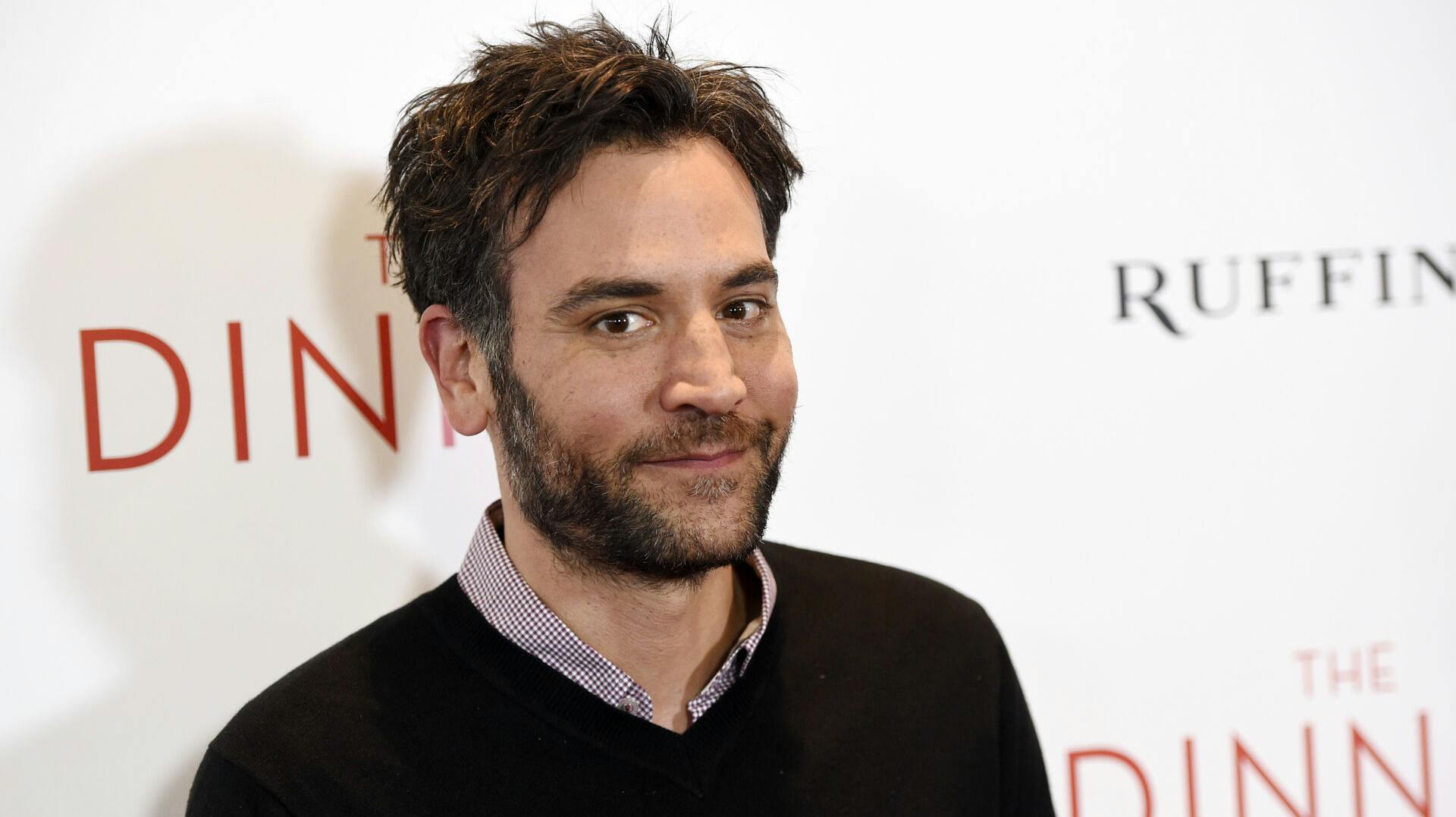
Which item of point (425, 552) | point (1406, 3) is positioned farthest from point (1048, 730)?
point (1406, 3)

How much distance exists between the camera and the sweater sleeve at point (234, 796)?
1.02 m

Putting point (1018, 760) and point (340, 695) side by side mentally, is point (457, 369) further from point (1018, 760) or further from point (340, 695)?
point (1018, 760)

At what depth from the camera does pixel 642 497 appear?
3.39 ft

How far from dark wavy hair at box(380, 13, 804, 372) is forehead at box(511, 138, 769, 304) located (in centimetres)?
1

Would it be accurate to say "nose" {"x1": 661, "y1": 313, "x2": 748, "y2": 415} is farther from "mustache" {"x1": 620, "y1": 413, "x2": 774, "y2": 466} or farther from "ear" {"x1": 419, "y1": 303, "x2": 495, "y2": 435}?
"ear" {"x1": 419, "y1": 303, "x2": 495, "y2": 435}

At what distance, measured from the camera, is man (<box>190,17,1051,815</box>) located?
103 cm

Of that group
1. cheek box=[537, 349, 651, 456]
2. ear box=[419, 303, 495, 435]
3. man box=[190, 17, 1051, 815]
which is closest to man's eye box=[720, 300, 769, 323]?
man box=[190, 17, 1051, 815]

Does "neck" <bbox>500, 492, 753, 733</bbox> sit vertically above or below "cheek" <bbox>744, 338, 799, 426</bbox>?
below

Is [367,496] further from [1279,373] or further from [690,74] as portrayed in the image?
[1279,373]

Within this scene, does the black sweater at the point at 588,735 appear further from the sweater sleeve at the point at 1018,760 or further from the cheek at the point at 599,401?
the cheek at the point at 599,401

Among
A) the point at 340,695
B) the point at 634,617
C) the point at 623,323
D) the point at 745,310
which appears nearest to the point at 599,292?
the point at 623,323

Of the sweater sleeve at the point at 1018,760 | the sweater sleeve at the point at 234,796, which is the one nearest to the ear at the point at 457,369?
the sweater sleeve at the point at 234,796

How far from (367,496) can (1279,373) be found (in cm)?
106

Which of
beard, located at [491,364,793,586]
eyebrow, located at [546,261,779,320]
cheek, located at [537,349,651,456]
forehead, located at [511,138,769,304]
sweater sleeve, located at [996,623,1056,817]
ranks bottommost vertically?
sweater sleeve, located at [996,623,1056,817]
